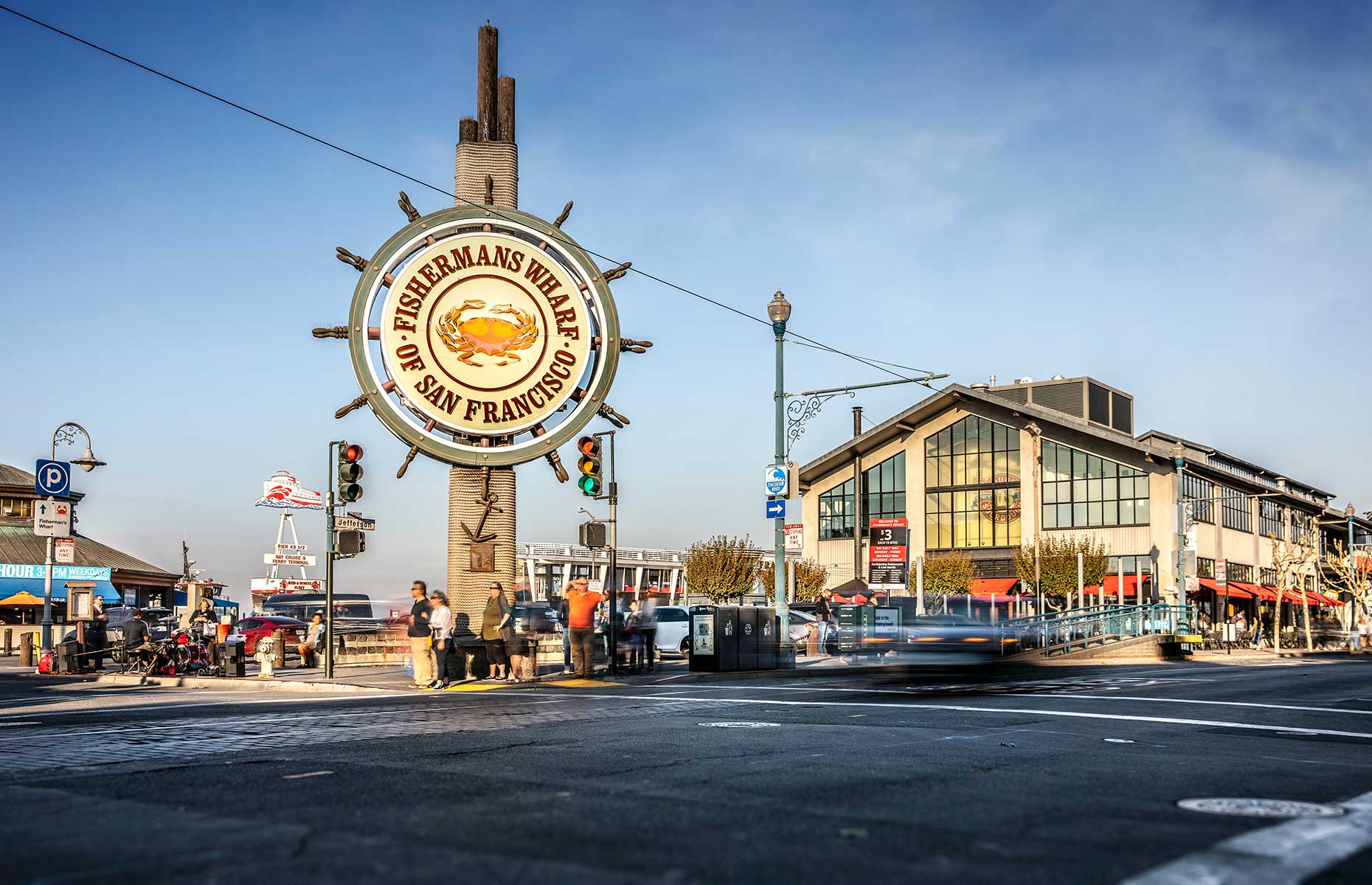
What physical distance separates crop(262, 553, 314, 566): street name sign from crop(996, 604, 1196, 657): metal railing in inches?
1226

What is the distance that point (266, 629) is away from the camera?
35.6m

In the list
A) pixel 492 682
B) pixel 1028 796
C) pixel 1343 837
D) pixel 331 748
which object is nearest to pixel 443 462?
pixel 492 682

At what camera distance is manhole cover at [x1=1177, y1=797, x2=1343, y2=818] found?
6039 millimetres

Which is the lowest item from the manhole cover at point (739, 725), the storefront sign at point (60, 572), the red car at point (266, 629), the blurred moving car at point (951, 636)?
the red car at point (266, 629)

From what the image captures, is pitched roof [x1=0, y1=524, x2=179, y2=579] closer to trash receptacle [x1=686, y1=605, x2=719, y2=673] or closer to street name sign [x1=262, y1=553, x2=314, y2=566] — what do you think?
street name sign [x1=262, y1=553, x2=314, y2=566]

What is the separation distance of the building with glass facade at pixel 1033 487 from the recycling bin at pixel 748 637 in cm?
3313

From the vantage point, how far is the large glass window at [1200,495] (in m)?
61.7

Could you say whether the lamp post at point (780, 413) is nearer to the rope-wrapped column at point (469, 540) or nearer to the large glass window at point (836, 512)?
the rope-wrapped column at point (469, 540)

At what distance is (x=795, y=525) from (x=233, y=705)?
16.0 meters

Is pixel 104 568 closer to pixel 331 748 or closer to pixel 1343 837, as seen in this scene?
pixel 331 748

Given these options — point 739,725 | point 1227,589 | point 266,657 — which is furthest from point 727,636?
point 1227,589

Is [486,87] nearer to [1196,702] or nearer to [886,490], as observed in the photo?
[1196,702]

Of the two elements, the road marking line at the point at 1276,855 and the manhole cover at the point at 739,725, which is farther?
the manhole cover at the point at 739,725

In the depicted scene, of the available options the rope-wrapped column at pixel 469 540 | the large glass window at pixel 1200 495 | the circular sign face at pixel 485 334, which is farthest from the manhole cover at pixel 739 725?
the large glass window at pixel 1200 495
